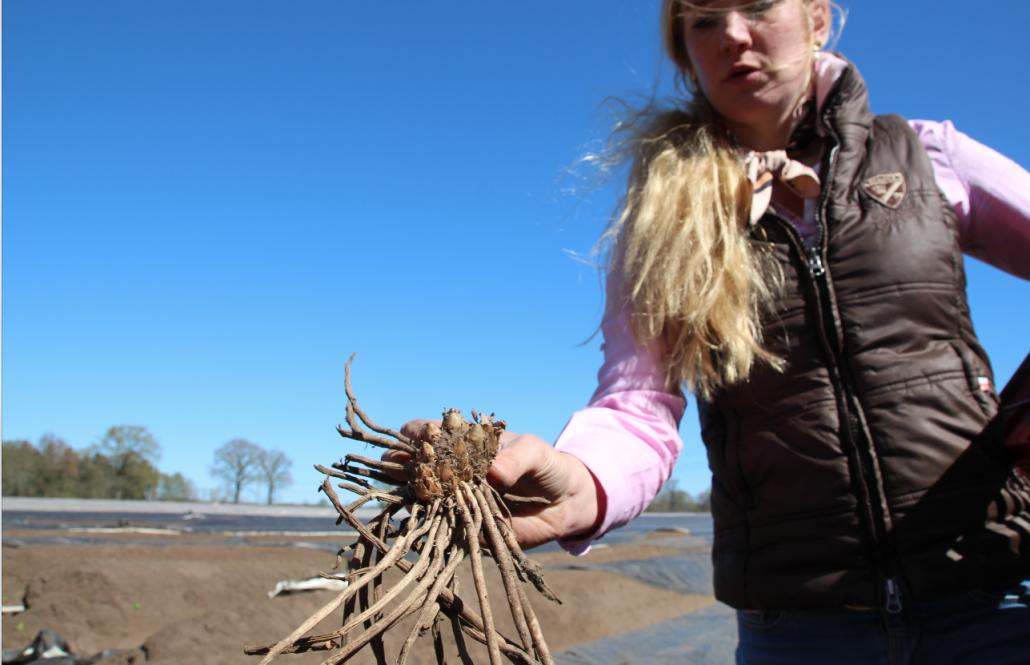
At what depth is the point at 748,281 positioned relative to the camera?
143 cm

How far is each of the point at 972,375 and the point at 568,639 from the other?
6143 millimetres

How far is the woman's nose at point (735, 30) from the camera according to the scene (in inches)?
56.0

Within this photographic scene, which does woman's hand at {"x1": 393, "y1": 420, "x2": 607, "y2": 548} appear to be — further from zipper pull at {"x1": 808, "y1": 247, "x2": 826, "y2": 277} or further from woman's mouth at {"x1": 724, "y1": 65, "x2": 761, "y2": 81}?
woman's mouth at {"x1": 724, "y1": 65, "x2": 761, "y2": 81}

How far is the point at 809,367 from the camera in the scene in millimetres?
1349

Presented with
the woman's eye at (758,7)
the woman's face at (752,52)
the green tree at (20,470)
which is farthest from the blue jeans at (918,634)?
the green tree at (20,470)

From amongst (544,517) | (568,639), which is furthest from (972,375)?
(568,639)

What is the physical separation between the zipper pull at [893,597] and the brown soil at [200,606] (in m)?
3.94

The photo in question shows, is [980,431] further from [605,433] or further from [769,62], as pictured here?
[769,62]

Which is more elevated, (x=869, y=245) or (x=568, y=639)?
(x=869, y=245)

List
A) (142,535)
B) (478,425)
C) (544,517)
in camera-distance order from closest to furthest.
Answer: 1. (478,425)
2. (544,517)
3. (142,535)

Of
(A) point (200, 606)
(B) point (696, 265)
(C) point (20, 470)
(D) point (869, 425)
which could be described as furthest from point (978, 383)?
(C) point (20, 470)

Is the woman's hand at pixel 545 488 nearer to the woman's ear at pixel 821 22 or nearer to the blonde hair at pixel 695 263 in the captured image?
the blonde hair at pixel 695 263

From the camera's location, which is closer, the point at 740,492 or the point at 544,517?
the point at 544,517

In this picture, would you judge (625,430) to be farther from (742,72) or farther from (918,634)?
(742,72)
